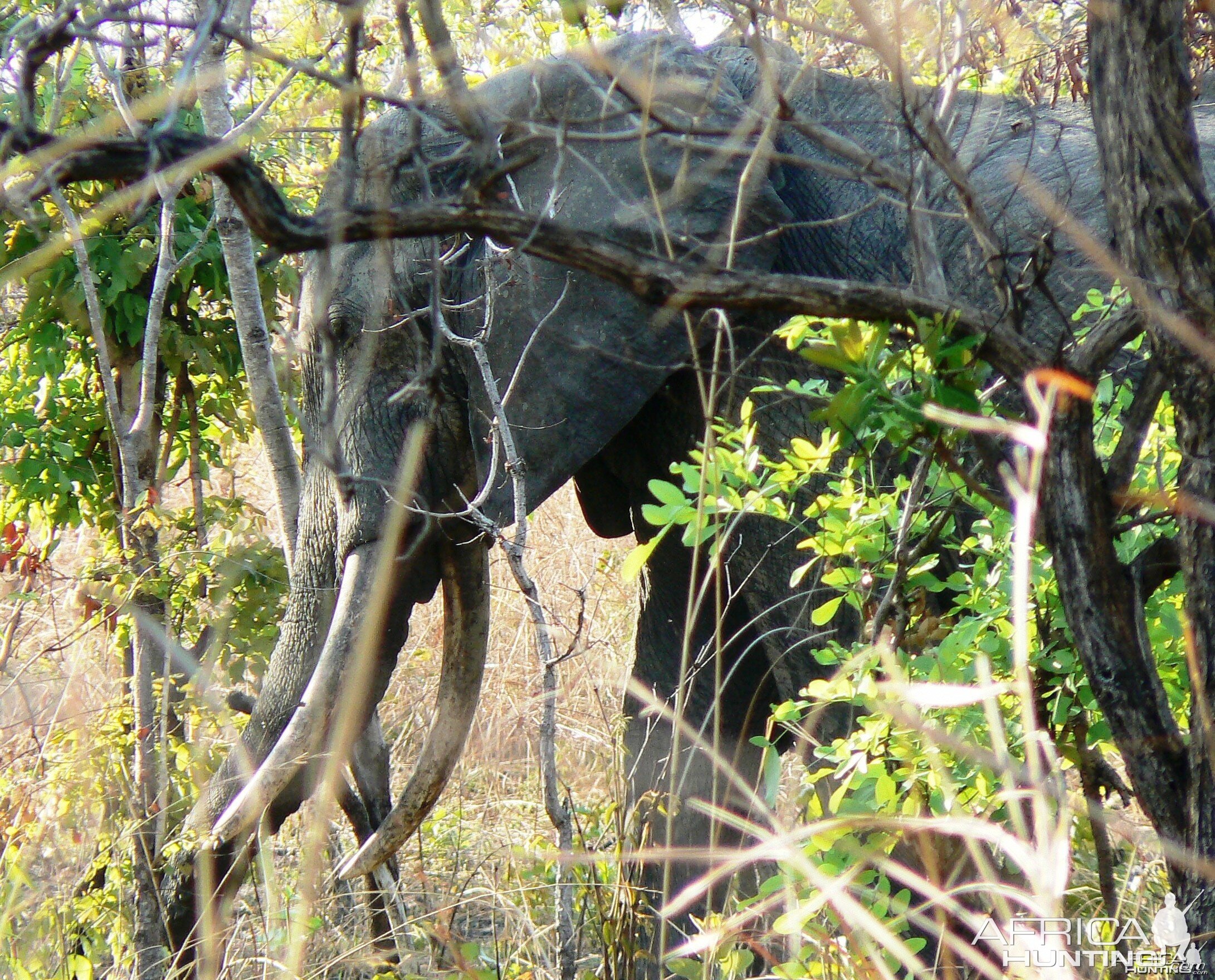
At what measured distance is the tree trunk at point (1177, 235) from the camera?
1.27 meters

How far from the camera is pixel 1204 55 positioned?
3.05 m

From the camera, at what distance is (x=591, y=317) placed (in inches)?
112

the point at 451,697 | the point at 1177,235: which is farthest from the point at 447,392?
the point at 1177,235

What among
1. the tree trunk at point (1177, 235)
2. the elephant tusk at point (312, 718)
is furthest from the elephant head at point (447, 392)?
the tree trunk at point (1177, 235)

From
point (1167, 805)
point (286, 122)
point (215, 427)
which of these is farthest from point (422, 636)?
point (1167, 805)

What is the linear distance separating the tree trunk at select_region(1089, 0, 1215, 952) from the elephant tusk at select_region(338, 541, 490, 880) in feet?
6.28

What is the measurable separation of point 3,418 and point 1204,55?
318cm

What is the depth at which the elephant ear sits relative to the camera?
2.75 m

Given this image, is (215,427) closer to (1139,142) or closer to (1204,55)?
(1204,55)

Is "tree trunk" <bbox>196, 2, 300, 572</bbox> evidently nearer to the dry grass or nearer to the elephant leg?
the dry grass

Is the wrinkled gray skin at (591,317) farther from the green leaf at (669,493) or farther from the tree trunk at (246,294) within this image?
the green leaf at (669,493)

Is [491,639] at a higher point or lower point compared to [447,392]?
lower

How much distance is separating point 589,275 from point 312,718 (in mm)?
1149

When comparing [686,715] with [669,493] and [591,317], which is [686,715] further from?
[669,493]
